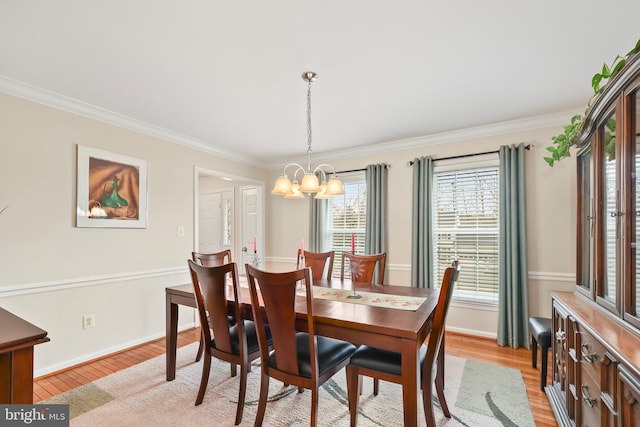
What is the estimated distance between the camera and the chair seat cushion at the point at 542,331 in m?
2.33

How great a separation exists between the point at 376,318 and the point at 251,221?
4.14m

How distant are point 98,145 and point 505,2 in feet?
11.6

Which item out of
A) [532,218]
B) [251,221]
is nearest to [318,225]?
[251,221]

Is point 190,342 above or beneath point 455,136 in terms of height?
beneath

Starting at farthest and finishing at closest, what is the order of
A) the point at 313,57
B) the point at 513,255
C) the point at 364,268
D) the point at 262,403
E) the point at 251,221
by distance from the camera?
the point at 251,221, the point at 513,255, the point at 364,268, the point at 313,57, the point at 262,403

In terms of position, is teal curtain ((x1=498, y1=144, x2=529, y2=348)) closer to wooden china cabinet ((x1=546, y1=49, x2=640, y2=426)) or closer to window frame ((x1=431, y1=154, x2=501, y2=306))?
window frame ((x1=431, y1=154, x2=501, y2=306))

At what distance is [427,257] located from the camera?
3.84 metres

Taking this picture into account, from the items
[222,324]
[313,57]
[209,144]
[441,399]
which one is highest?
[313,57]

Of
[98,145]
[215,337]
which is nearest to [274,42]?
[215,337]

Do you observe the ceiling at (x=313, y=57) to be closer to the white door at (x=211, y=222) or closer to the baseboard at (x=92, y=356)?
the baseboard at (x=92, y=356)

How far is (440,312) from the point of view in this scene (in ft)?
5.69

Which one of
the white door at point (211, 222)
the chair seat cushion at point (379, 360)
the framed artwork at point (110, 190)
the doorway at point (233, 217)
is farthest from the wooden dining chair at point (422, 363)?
the white door at point (211, 222)

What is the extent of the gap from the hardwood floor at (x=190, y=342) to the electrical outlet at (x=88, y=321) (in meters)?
0.34

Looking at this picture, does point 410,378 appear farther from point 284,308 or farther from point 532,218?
point 532,218
